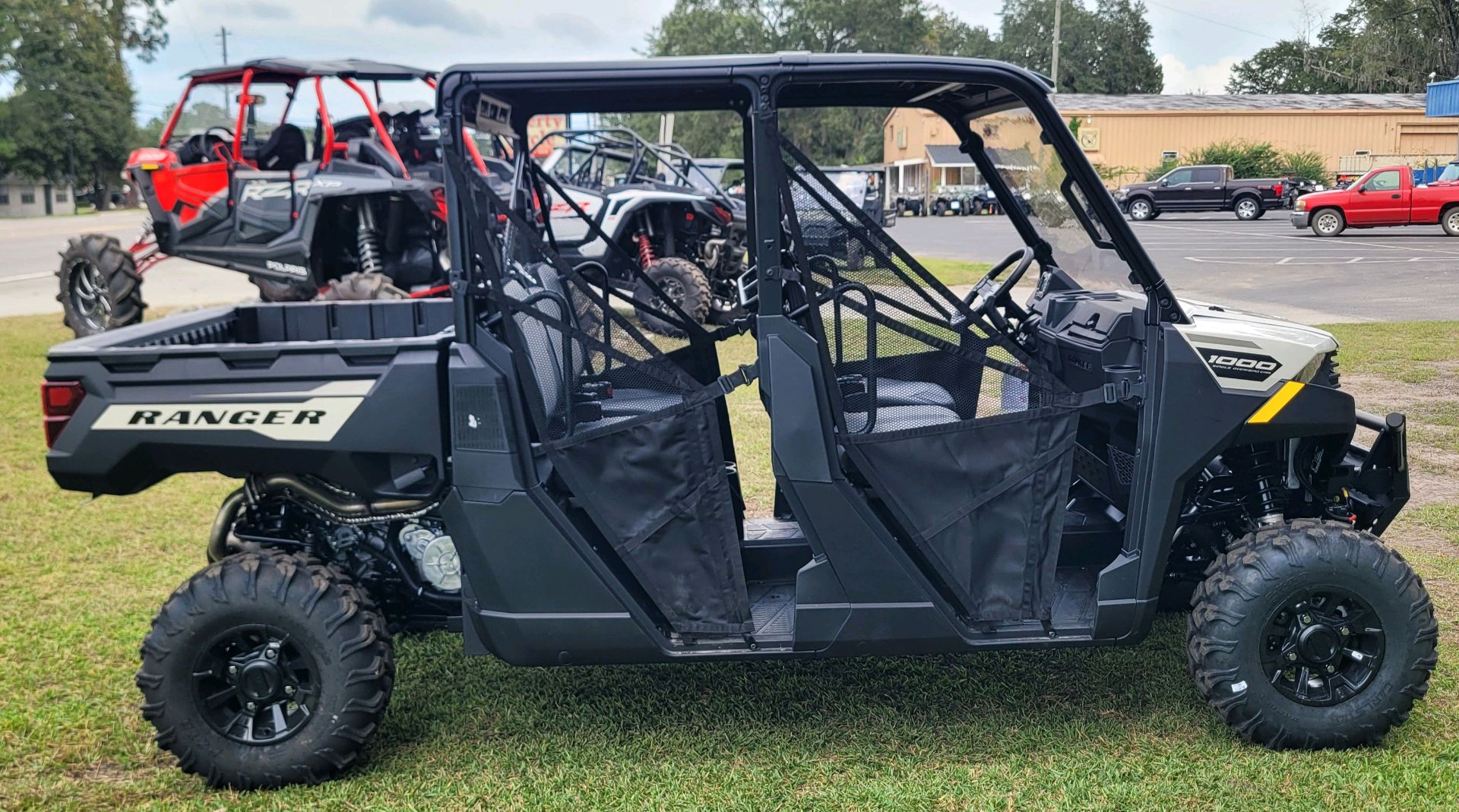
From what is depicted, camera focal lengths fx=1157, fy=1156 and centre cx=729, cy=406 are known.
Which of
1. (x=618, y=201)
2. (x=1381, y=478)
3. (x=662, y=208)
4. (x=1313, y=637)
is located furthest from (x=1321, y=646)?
(x=662, y=208)

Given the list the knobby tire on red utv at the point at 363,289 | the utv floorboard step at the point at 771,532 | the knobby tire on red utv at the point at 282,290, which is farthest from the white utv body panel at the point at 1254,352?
the knobby tire on red utv at the point at 282,290

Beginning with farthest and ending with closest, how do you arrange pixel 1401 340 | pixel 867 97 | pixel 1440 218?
pixel 1440 218
pixel 1401 340
pixel 867 97

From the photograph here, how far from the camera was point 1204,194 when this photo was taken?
3406 centimetres

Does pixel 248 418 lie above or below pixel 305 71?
below

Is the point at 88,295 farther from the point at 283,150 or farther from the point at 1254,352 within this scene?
the point at 1254,352

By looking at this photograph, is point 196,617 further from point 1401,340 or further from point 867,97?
point 1401,340

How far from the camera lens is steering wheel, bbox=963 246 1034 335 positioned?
4.02 metres

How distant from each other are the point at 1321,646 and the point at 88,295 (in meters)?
12.0

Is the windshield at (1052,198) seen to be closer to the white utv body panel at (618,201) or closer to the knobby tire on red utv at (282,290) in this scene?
the white utv body panel at (618,201)

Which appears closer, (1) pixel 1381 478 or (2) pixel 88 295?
(1) pixel 1381 478

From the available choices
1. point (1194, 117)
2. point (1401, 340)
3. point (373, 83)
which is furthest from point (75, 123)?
point (1401, 340)

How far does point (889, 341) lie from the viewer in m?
3.23

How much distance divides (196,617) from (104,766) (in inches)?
24.8

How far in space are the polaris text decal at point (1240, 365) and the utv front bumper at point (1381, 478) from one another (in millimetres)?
611
